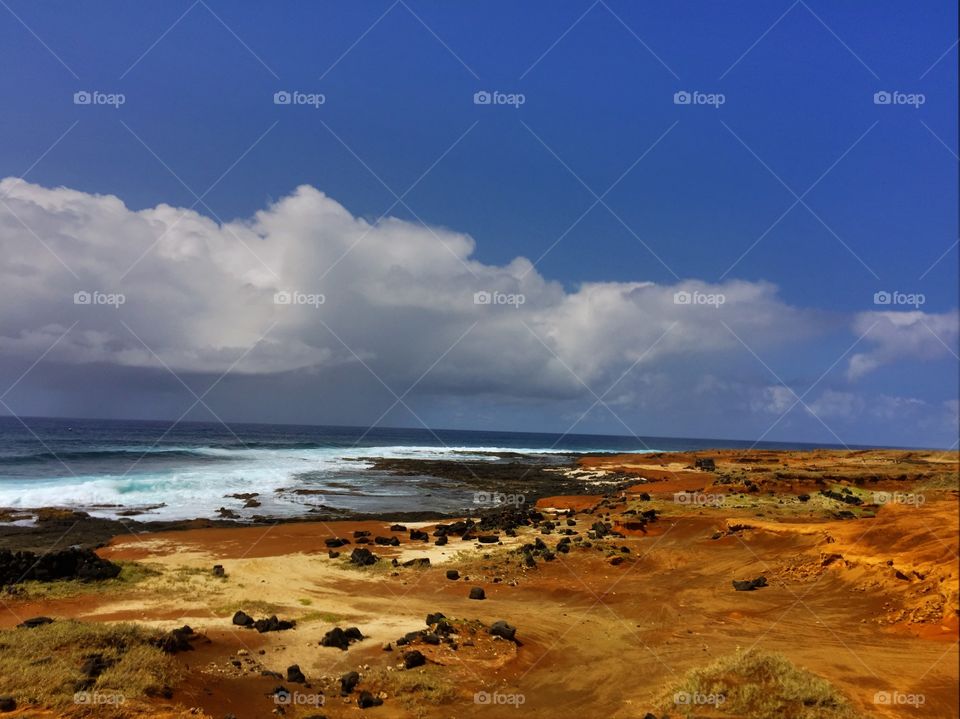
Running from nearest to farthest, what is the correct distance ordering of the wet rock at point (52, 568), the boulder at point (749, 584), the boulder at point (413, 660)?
the boulder at point (413, 660)
the boulder at point (749, 584)
the wet rock at point (52, 568)

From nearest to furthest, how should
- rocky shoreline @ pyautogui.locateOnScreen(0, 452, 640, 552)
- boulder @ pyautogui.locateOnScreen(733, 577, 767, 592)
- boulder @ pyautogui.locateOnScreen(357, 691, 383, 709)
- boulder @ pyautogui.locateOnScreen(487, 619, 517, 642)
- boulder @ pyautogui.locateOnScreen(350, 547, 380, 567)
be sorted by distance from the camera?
boulder @ pyautogui.locateOnScreen(357, 691, 383, 709) < boulder @ pyautogui.locateOnScreen(487, 619, 517, 642) < boulder @ pyautogui.locateOnScreen(733, 577, 767, 592) < boulder @ pyautogui.locateOnScreen(350, 547, 380, 567) < rocky shoreline @ pyautogui.locateOnScreen(0, 452, 640, 552)

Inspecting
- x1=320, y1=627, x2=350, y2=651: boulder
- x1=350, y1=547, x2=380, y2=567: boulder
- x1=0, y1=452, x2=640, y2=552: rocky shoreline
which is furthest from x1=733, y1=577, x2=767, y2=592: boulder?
x1=0, y1=452, x2=640, y2=552: rocky shoreline

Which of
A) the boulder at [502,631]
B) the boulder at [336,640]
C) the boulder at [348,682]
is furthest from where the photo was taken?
the boulder at [502,631]

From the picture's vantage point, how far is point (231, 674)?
10367 mm

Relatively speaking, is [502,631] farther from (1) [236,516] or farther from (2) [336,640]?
(1) [236,516]

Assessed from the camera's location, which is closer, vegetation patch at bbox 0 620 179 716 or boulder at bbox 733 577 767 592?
vegetation patch at bbox 0 620 179 716

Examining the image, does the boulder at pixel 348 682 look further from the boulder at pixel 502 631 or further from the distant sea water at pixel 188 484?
the distant sea water at pixel 188 484

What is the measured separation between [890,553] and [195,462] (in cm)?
6350

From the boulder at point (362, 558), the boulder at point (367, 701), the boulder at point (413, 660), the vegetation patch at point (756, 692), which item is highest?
the vegetation patch at point (756, 692)

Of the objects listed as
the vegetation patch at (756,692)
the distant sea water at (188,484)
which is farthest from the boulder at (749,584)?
the distant sea water at (188,484)

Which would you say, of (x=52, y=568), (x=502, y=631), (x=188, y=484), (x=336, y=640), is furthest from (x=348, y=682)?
(x=188, y=484)

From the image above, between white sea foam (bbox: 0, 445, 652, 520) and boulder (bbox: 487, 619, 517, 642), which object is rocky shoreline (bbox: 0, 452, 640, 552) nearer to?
white sea foam (bbox: 0, 445, 652, 520)

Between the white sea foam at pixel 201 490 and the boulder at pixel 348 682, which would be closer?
the boulder at pixel 348 682

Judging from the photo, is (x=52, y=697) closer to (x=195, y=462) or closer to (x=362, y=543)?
(x=362, y=543)
